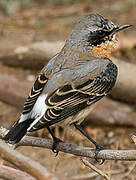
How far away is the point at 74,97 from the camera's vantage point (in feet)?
14.7

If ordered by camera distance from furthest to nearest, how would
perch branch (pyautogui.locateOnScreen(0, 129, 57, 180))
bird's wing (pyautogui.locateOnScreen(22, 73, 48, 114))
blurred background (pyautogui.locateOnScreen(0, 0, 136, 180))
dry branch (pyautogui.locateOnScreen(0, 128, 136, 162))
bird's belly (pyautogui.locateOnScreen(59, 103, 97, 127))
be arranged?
blurred background (pyautogui.locateOnScreen(0, 0, 136, 180))
bird's belly (pyautogui.locateOnScreen(59, 103, 97, 127))
bird's wing (pyautogui.locateOnScreen(22, 73, 48, 114))
dry branch (pyautogui.locateOnScreen(0, 128, 136, 162))
perch branch (pyautogui.locateOnScreen(0, 129, 57, 180))

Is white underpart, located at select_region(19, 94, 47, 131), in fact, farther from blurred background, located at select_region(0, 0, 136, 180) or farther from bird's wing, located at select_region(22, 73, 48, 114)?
blurred background, located at select_region(0, 0, 136, 180)

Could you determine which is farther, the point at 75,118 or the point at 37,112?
the point at 75,118

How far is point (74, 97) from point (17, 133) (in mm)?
754

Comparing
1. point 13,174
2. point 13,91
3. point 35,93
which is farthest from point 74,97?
point 13,91

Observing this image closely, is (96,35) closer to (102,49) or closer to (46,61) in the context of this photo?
(102,49)

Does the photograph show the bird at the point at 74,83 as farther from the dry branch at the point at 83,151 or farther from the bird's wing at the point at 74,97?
the dry branch at the point at 83,151

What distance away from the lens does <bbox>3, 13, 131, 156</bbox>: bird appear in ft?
13.9

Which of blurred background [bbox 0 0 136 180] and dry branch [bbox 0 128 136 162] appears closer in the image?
dry branch [bbox 0 128 136 162]

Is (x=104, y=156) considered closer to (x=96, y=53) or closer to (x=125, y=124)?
(x=96, y=53)

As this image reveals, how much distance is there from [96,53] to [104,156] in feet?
4.14

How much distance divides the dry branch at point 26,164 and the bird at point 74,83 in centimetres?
149

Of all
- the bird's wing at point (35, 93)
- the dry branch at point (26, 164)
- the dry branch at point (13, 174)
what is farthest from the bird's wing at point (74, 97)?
the dry branch at point (26, 164)

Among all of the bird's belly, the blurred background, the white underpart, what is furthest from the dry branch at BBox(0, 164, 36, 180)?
the blurred background
